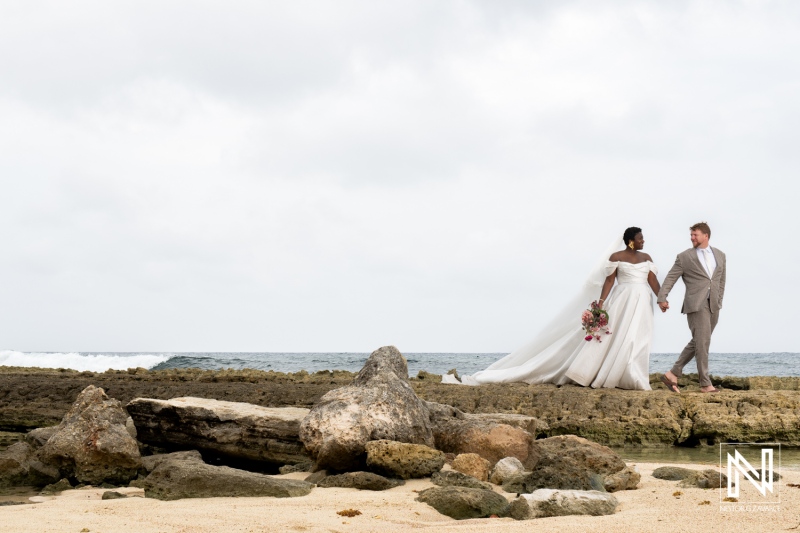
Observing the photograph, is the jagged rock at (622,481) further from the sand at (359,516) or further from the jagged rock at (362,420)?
the jagged rock at (362,420)

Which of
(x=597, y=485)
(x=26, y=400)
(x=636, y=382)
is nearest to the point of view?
(x=597, y=485)

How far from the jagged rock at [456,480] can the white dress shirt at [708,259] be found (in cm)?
701

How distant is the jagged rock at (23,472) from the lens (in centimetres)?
632

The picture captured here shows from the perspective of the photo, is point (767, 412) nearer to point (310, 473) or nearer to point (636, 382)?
point (636, 382)

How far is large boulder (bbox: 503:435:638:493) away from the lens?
5.09 m

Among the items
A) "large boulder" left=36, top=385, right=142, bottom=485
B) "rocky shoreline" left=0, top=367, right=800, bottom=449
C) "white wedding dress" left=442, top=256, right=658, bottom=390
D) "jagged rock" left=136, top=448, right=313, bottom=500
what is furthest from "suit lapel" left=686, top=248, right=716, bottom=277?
"large boulder" left=36, top=385, right=142, bottom=485

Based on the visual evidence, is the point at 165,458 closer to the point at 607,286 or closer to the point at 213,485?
the point at 213,485

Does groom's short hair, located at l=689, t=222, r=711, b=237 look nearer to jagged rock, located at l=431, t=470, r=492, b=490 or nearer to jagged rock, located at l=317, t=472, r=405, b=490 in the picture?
jagged rock, located at l=431, t=470, r=492, b=490

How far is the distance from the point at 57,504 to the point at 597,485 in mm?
3795

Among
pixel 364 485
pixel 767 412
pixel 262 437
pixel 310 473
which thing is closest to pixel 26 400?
pixel 262 437

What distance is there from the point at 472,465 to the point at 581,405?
357cm

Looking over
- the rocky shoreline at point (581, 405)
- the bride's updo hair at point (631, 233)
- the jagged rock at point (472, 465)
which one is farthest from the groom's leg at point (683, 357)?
the jagged rock at point (472, 465)

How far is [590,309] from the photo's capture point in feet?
39.6

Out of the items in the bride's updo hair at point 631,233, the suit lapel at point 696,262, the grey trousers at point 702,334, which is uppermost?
the bride's updo hair at point 631,233
